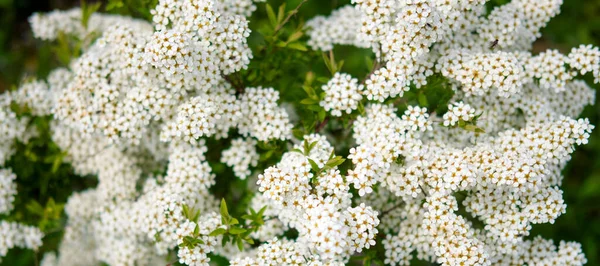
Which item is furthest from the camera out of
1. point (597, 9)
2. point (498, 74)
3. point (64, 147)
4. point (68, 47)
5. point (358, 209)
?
point (597, 9)

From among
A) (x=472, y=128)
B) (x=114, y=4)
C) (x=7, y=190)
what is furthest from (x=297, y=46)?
(x=7, y=190)

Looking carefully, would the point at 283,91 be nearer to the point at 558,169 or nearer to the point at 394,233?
the point at 394,233

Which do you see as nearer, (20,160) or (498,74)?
(498,74)

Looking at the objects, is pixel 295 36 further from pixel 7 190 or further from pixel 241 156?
pixel 7 190

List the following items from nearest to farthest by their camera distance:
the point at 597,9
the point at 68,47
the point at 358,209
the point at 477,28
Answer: the point at 358,209, the point at 477,28, the point at 68,47, the point at 597,9

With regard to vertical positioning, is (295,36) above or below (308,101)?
above

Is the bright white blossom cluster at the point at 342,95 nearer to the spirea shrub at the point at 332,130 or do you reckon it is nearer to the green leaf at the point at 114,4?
the spirea shrub at the point at 332,130

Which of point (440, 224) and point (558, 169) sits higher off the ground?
point (558, 169)

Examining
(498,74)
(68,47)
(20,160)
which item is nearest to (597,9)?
(498,74)

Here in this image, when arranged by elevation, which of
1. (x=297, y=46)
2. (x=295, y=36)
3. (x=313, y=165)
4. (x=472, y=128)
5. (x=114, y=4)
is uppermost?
(x=114, y=4)
